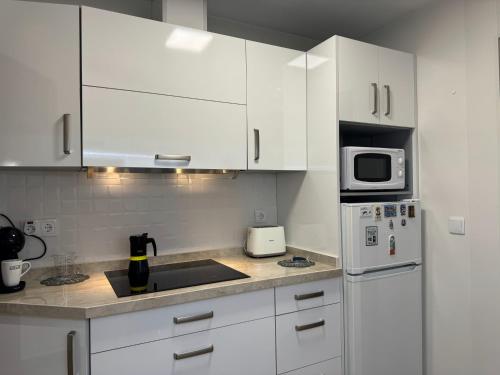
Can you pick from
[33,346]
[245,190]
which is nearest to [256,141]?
[245,190]

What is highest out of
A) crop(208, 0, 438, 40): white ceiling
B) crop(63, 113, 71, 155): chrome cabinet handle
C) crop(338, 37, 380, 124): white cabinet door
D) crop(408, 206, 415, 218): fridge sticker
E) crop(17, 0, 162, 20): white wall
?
crop(208, 0, 438, 40): white ceiling

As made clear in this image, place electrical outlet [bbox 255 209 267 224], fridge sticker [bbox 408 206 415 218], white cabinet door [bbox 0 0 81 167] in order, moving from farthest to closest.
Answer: electrical outlet [bbox 255 209 267 224]
fridge sticker [bbox 408 206 415 218]
white cabinet door [bbox 0 0 81 167]

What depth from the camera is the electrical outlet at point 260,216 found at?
2.47 metres

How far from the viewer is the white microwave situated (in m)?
2.02

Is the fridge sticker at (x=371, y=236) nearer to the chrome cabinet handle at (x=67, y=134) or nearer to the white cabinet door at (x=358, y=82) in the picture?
the white cabinet door at (x=358, y=82)

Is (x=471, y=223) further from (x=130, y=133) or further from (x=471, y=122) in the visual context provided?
(x=130, y=133)

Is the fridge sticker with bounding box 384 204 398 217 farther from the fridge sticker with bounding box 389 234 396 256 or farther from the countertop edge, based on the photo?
the countertop edge

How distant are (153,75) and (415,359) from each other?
2233mm

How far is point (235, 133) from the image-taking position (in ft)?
6.51

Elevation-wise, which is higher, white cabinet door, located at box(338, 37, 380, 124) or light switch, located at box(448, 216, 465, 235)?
white cabinet door, located at box(338, 37, 380, 124)

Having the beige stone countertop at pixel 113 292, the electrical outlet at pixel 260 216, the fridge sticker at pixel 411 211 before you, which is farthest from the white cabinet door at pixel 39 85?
the fridge sticker at pixel 411 211

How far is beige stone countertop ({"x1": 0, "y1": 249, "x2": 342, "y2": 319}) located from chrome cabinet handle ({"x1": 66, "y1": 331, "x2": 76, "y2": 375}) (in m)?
0.07

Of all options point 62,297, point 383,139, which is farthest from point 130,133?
point 383,139

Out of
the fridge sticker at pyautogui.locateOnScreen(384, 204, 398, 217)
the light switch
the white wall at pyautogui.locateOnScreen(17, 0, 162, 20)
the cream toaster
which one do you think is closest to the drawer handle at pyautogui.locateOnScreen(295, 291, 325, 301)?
the cream toaster
